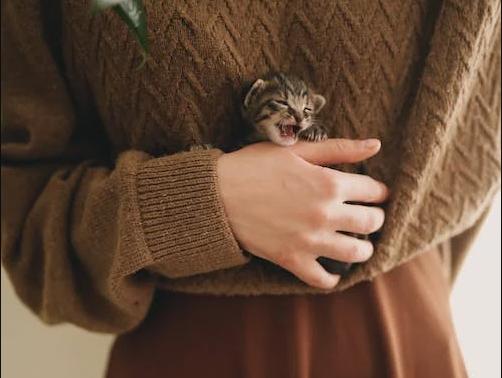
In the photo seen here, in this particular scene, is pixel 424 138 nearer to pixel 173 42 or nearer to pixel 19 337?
pixel 173 42

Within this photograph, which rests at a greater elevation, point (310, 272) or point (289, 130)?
point (289, 130)

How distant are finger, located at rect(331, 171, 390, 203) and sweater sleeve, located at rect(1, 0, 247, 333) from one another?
6.0 inches

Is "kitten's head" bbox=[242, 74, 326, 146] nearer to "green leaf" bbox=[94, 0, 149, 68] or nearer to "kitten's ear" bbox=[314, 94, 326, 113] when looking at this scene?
"kitten's ear" bbox=[314, 94, 326, 113]

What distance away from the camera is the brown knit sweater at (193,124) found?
21.7 inches

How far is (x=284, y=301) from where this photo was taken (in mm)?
633

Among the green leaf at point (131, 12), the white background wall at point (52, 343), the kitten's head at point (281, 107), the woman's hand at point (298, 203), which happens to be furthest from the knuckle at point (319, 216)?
the white background wall at point (52, 343)

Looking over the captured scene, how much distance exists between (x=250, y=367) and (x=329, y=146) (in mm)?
318

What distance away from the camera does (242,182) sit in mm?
553

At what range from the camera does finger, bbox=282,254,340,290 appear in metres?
0.57

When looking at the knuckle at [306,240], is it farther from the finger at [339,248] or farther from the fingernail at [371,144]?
the fingernail at [371,144]

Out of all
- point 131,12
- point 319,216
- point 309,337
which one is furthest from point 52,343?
point 131,12

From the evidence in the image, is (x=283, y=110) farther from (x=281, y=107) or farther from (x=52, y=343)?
Result: (x=52, y=343)

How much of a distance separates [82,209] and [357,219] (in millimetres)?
379

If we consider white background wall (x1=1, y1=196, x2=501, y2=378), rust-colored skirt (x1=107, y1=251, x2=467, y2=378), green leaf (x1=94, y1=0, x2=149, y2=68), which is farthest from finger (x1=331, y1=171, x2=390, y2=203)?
white background wall (x1=1, y1=196, x2=501, y2=378)
